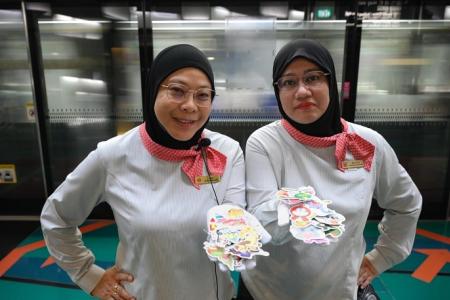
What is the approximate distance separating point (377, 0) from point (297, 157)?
2.51 meters

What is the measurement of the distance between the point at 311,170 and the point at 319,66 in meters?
0.36

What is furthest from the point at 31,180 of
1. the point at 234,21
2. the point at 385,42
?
the point at 385,42

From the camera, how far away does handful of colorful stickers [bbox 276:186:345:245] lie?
88cm

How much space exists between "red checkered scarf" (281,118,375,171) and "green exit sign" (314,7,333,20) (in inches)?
84.6

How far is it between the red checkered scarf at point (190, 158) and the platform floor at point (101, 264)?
163cm

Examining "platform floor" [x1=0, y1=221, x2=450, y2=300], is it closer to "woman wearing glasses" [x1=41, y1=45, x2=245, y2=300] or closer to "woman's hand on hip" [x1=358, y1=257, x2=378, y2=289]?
"woman's hand on hip" [x1=358, y1=257, x2=378, y2=289]

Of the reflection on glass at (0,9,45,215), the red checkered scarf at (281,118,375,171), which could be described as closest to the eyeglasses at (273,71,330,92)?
the red checkered scarf at (281,118,375,171)

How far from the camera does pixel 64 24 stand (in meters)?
3.27

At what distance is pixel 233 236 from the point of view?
89 cm

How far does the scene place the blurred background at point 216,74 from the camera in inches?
122

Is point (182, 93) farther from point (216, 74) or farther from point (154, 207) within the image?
point (216, 74)

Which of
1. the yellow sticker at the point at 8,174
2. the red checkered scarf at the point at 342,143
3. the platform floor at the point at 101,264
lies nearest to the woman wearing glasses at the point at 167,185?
the red checkered scarf at the point at 342,143

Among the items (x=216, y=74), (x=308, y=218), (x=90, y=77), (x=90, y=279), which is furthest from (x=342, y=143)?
(x=90, y=77)

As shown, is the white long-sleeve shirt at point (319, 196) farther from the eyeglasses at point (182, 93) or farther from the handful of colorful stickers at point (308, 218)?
the eyeglasses at point (182, 93)
